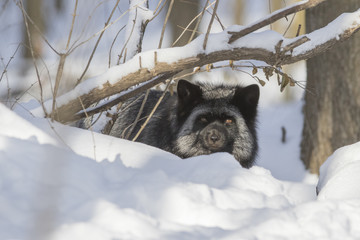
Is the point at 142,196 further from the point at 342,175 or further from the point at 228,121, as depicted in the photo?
the point at 228,121

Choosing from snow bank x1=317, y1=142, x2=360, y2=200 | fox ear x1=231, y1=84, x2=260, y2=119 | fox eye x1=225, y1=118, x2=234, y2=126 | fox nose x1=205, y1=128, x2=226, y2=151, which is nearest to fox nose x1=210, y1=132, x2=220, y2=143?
fox nose x1=205, y1=128, x2=226, y2=151

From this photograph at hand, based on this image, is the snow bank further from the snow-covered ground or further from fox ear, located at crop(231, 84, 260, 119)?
Result: fox ear, located at crop(231, 84, 260, 119)

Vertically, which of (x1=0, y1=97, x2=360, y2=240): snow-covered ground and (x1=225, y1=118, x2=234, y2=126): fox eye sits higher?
(x1=0, y1=97, x2=360, y2=240): snow-covered ground

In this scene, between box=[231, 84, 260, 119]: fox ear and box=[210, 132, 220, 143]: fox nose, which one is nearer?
box=[210, 132, 220, 143]: fox nose

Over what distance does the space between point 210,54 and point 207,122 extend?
5.20ft

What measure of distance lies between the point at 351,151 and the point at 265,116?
8098 mm

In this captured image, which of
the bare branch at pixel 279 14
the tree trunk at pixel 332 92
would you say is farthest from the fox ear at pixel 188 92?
the tree trunk at pixel 332 92

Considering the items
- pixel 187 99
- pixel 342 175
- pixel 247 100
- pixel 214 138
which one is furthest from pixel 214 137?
pixel 342 175

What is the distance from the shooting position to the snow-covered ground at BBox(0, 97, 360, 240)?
253 centimetres

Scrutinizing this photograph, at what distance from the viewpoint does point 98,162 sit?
338cm

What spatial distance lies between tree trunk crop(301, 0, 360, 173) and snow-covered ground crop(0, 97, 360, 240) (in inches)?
161

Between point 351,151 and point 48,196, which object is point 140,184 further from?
point 351,151

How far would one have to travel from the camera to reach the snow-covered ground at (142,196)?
2.53 m

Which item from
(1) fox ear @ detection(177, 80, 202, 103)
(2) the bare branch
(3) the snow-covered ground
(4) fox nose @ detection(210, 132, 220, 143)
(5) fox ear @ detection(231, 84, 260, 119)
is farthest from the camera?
(5) fox ear @ detection(231, 84, 260, 119)
